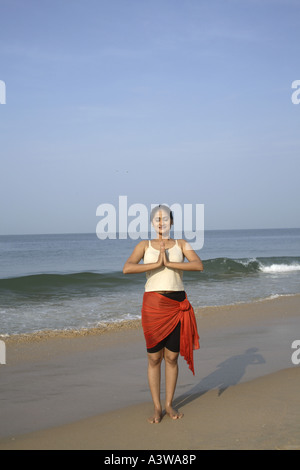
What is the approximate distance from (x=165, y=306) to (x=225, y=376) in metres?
1.93

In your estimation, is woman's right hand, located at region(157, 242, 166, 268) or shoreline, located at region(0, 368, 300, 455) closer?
shoreline, located at region(0, 368, 300, 455)

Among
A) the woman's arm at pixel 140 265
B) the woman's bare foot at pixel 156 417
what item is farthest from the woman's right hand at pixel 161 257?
the woman's bare foot at pixel 156 417

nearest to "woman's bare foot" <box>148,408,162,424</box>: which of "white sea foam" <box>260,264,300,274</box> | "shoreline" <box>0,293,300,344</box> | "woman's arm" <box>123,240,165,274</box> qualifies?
"woman's arm" <box>123,240,165,274</box>

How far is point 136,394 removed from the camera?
4742 mm

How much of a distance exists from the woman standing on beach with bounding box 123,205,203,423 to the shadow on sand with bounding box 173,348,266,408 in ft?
1.93

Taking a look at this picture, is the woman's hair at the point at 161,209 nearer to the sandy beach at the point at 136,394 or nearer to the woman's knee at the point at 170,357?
the woman's knee at the point at 170,357

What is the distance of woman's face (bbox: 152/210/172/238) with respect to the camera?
4062mm

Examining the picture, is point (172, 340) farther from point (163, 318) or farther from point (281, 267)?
point (281, 267)

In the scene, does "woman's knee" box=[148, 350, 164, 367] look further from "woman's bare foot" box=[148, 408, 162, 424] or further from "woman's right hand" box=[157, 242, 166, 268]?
"woman's right hand" box=[157, 242, 166, 268]

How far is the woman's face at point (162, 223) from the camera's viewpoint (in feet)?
13.3

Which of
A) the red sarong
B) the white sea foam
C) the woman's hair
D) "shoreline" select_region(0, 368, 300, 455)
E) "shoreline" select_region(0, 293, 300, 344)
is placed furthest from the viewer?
the white sea foam

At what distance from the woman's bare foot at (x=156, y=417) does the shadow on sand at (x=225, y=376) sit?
0.47 m

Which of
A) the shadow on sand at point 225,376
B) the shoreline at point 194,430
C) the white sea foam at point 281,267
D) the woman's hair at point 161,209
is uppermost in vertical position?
the woman's hair at point 161,209

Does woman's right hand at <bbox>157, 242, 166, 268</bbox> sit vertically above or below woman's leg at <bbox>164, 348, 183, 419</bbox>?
above
